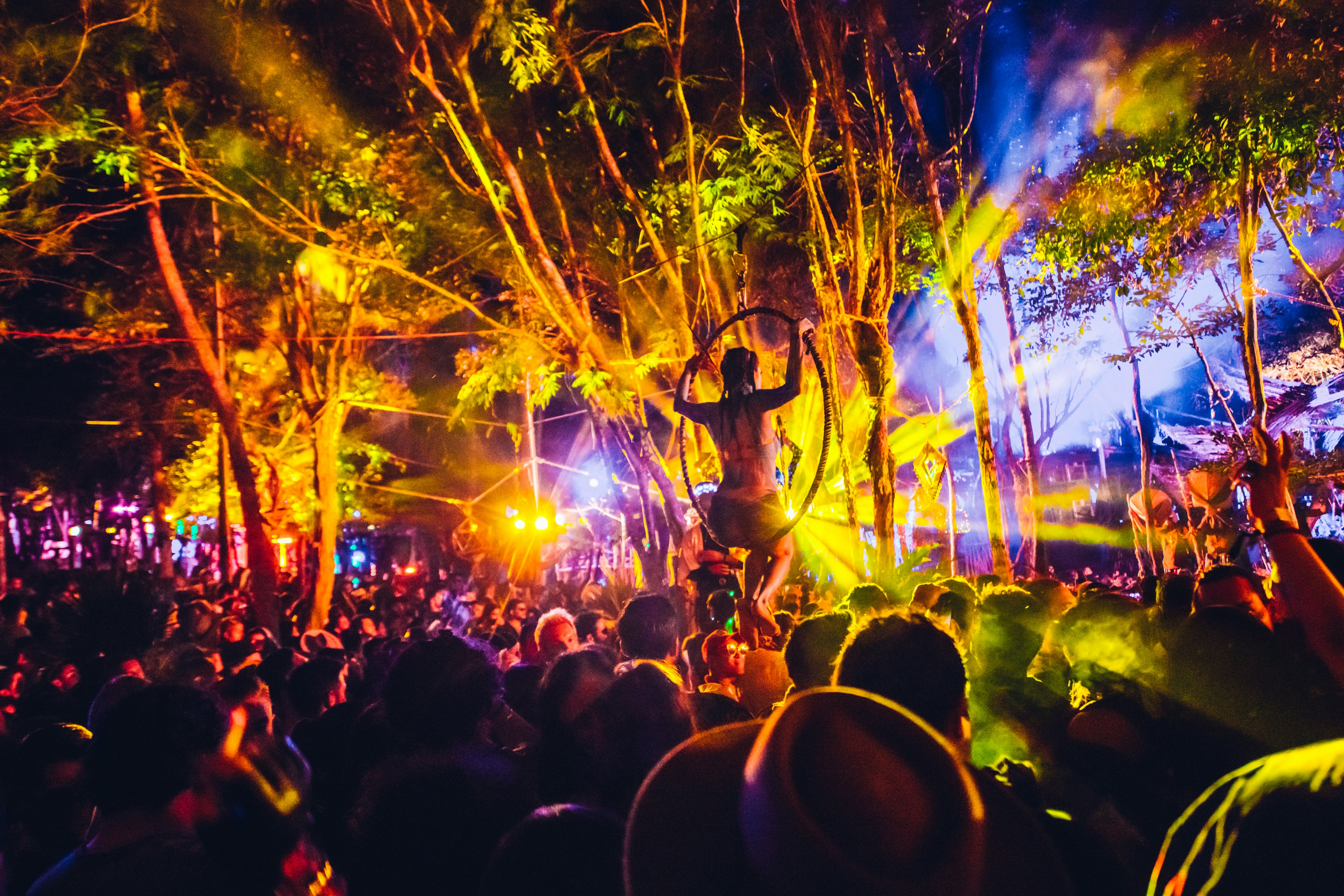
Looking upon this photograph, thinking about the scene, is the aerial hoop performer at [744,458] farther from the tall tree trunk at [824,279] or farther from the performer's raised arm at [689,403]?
the tall tree trunk at [824,279]

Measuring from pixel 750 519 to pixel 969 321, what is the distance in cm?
482

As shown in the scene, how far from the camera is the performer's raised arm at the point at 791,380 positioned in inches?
206

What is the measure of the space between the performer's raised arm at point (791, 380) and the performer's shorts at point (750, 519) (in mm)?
691

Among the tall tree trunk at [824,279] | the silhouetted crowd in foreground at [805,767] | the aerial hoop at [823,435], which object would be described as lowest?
the silhouetted crowd in foreground at [805,767]

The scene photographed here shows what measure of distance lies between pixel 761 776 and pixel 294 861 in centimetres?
217

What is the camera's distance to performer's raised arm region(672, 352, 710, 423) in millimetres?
5809

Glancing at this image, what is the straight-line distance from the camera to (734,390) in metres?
5.66

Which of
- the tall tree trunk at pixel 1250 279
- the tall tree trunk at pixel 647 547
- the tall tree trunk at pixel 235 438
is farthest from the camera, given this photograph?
the tall tree trunk at pixel 235 438

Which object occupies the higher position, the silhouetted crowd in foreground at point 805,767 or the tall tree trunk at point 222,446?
the tall tree trunk at point 222,446

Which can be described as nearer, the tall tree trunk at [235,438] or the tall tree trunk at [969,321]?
the tall tree trunk at [969,321]

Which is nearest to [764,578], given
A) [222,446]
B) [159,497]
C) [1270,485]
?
[1270,485]

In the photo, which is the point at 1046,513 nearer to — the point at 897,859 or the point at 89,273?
the point at 89,273

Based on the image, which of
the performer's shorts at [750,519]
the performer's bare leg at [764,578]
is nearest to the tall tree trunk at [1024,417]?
the performer's bare leg at [764,578]

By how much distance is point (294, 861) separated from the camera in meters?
2.50
